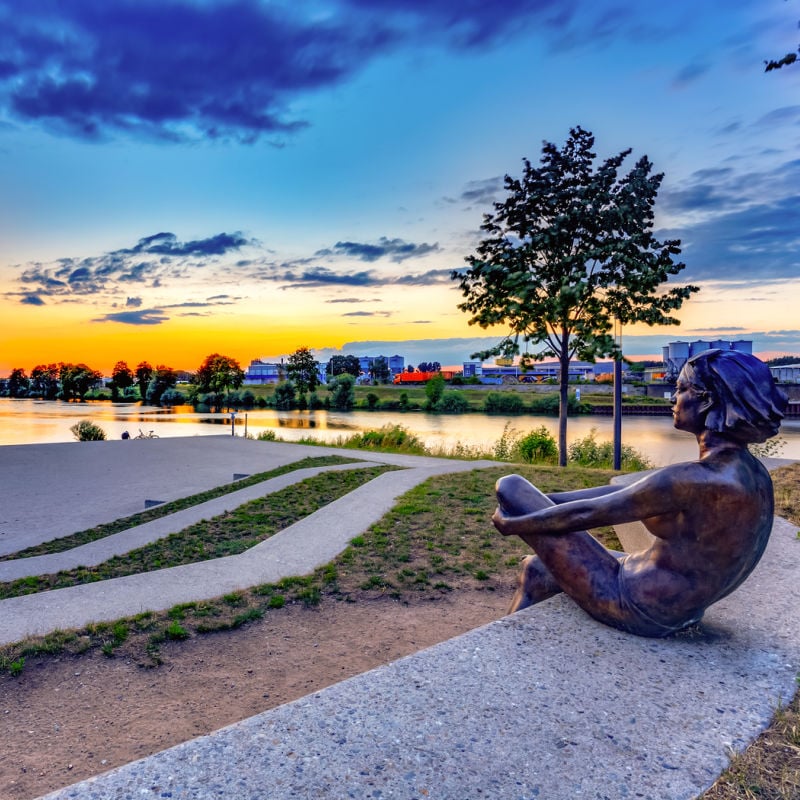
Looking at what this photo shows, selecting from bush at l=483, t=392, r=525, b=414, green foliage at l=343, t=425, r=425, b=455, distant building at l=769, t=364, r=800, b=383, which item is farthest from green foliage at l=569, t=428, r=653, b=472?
bush at l=483, t=392, r=525, b=414

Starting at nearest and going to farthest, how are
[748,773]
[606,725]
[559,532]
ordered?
1. [748,773]
2. [606,725]
3. [559,532]

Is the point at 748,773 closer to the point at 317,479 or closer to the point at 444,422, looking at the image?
the point at 317,479

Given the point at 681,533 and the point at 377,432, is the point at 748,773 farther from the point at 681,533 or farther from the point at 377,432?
the point at 377,432

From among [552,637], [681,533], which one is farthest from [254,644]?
[681,533]

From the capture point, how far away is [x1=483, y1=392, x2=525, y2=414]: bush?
40281 mm

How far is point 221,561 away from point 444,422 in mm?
27366

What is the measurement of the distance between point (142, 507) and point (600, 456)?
36.3 ft

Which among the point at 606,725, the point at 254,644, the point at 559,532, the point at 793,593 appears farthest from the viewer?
the point at 254,644

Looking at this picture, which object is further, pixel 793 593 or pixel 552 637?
pixel 793 593

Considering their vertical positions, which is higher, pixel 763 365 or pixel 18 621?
pixel 763 365

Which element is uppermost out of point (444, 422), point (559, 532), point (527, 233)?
point (527, 233)

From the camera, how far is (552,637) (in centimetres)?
296

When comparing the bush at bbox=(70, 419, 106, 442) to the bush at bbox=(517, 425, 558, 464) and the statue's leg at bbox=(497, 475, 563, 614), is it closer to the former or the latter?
the bush at bbox=(517, 425, 558, 464)

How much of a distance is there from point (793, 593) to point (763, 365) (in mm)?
2088
